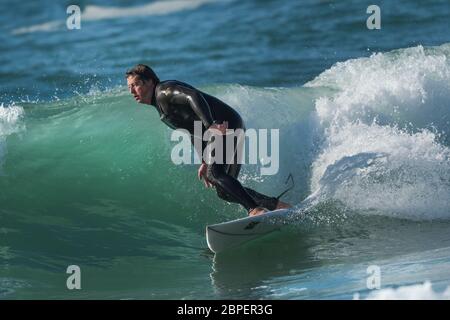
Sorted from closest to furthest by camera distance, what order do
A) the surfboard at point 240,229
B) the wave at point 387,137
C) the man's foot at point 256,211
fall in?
the surfboard at point 240,229
the man's foot at point 256,211
the wave at point 387,137

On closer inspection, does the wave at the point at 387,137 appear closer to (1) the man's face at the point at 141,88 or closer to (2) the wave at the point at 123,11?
(1) the man's face at the point at 141,88

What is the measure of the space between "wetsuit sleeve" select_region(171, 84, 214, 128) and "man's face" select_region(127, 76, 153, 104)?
203mm

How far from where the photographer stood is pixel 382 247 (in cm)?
799

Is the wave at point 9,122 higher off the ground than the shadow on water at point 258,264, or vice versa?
the wave at point 9,122

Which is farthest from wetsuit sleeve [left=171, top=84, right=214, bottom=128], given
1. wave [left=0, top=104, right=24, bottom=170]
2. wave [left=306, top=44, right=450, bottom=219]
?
wave [left=0, top=104, right=24, bottom=170]

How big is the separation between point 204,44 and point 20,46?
452 cm

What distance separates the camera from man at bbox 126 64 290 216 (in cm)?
764

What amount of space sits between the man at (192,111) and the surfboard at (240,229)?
0.31ft

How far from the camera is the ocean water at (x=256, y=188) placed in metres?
7.17

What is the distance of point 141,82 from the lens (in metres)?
7.68

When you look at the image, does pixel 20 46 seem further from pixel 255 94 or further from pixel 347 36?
pixel 255 94

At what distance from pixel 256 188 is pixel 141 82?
2.55 metres

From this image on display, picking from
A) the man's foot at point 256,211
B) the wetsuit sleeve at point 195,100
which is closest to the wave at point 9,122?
the wetsuit sleeve at point 195,100

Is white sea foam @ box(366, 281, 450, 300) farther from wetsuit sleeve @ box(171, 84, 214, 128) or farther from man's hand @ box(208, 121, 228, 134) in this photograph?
wetsuit sleeve @ box(171, 84, 214, 128)
